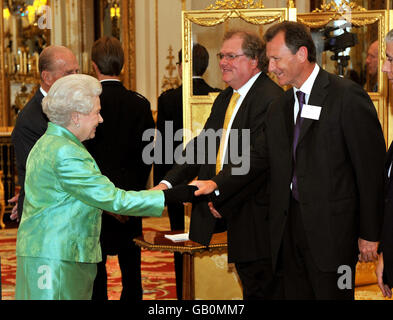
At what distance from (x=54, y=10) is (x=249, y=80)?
7899mm

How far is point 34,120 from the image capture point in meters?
3.82

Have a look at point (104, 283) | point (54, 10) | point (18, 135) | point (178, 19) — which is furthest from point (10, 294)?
point (54, 10)

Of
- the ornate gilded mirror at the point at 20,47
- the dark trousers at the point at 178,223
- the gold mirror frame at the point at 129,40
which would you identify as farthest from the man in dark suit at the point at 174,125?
the ornate gilded mirror at the point at 20,47

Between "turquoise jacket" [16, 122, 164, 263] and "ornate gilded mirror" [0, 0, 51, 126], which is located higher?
"ornate gilded mirror" [0, 0, 51, 126]

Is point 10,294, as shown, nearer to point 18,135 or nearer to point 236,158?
point 18,135

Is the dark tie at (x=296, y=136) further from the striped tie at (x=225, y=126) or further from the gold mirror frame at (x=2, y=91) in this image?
the gold mirror frame at (x=2, y=91)

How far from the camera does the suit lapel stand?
3.15m

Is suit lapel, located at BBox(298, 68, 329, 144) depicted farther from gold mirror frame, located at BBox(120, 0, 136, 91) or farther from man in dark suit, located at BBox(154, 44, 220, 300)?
gold mirror frame, located at BBox(120, 0, 136, 91)

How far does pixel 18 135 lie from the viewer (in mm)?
3871

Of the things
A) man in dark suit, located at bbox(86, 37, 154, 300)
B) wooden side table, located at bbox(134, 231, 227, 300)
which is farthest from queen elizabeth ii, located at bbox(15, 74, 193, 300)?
man in dark suit, located at bbox(86, 37, 154, 300)

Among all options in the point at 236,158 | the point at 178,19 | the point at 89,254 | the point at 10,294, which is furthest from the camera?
the point at 178,19

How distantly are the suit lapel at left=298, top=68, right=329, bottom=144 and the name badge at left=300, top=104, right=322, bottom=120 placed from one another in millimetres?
16

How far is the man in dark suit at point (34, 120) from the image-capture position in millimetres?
3826
